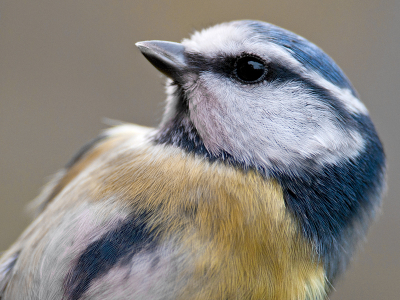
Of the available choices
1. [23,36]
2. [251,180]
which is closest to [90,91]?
[23,36]

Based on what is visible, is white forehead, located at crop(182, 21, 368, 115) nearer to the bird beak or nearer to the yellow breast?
the bird beak

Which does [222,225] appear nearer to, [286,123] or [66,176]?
[286,123]

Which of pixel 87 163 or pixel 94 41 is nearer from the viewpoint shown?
pixel 87 163

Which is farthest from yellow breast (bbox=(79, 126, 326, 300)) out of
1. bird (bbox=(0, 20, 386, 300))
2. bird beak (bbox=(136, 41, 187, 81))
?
bird beak (bbox=(136, 41, 187, 81))

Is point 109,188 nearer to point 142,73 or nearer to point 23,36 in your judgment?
point 142,73

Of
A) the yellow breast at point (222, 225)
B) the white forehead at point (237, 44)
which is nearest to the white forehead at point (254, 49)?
the white forehead at point (237, 44)

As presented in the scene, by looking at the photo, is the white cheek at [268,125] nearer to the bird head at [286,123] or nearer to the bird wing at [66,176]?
the bird head at [286,123]

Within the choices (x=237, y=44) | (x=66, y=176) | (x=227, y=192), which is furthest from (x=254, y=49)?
(x=66, y=176)
